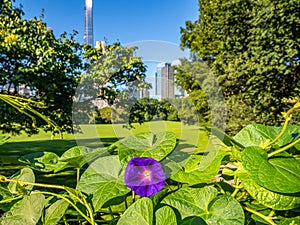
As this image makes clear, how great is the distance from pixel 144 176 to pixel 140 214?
0.04 m

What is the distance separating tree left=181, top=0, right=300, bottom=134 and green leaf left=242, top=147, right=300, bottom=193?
4.52 meters

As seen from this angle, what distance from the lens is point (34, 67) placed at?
298 centimetres

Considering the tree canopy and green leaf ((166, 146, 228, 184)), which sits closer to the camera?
green leaf ((166, 146, 228, 184))

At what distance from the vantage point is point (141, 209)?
0.75 feet

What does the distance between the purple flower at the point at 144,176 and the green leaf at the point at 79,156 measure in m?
0.06

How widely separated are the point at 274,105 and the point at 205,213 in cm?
558

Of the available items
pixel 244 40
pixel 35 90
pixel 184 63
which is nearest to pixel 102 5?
pixel 184 63

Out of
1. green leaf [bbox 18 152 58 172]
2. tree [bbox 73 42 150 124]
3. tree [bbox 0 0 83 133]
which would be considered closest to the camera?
green leaf [bbox 18 152 58 172]

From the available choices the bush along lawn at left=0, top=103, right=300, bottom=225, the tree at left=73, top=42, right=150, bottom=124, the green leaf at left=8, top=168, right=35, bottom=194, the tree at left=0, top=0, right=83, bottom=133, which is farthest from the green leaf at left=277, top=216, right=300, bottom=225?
the tree at left=0, top=0, right=83, bottom=133

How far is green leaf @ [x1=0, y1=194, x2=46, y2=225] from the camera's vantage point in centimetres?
26

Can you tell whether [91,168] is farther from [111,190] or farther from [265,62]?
[265,62]

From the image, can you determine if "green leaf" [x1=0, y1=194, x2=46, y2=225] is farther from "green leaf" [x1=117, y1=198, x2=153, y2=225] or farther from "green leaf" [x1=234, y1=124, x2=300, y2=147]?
"green leaf" [x1=234, y1=124, x2=300, y2=147]

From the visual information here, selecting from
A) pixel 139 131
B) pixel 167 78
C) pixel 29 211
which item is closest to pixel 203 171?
pixel 29 211

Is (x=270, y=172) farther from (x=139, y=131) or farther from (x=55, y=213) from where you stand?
(x=139, y=131)
